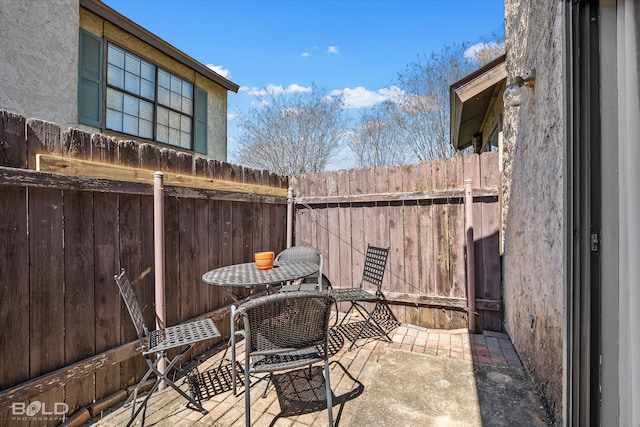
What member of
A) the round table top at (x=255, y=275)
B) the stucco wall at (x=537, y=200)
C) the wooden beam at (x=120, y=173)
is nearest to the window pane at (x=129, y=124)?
the wooden beam at (x=120, y=173)

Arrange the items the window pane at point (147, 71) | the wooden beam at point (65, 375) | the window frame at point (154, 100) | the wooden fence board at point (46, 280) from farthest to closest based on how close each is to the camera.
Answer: the window pane at point (147, 71) → the window frame at point (154, 100) → the wooden fence board at point (46, 280) → the wooden beam at point (65, 375)

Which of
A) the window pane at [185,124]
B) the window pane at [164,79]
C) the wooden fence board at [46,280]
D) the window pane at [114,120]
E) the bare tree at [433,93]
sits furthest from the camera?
the bare tree at [433,93]

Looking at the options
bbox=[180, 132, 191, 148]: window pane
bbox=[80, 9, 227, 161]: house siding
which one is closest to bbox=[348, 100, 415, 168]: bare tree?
bbox=[80, 9, 227, 161]: house siding

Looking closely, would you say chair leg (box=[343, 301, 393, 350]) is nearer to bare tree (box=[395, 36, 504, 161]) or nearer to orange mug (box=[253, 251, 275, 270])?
orange mug (box=[253, 251, 275, 270])

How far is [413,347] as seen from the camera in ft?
9.56

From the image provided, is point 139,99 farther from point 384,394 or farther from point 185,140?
point 384,394

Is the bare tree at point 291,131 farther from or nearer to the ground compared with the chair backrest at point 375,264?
farther from the ground

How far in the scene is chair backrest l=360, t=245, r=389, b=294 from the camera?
10.6 ft

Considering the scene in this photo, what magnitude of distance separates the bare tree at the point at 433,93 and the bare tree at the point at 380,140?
34cm

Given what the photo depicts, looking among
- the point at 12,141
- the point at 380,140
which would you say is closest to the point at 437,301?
the point at 12,141

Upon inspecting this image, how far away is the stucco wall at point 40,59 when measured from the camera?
3688mm

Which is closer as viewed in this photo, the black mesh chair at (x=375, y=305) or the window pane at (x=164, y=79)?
the black mesh chair at (x=375, y=305)

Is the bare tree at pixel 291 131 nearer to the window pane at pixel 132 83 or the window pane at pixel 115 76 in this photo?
the window pane at pixel 132 83

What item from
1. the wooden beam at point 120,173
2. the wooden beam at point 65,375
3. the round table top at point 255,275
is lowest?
the wooden beam at point 65,375
